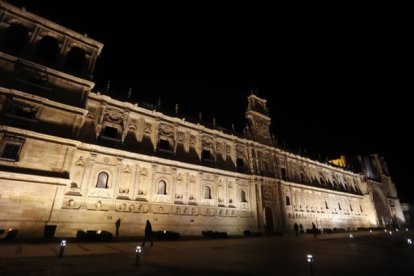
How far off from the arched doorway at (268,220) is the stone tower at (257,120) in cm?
1008

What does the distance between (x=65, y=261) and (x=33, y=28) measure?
19718 mm

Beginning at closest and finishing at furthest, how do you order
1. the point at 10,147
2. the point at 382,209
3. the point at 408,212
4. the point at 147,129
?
the point at 10,147 < the point at 147,129 < the point at 382,209 < the point at 408,212

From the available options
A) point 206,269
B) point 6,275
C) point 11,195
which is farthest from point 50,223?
point 206,269

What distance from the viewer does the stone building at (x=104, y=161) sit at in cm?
1566

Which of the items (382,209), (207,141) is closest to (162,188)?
(207,141)

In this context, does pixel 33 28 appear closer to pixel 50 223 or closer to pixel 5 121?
pixel 5 121

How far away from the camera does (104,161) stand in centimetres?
1988

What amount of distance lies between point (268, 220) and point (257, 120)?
14971mm

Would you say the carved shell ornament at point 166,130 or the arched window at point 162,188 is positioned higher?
the carved shell ornament at point 166,130

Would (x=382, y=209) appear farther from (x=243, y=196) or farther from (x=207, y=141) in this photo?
(x=207, y=141)

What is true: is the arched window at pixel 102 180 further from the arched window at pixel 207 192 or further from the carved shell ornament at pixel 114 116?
the arched window at pixel 207 192

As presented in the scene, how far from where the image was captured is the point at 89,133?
20078 millimetres

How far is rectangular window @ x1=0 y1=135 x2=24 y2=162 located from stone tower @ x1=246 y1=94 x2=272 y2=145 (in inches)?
1037

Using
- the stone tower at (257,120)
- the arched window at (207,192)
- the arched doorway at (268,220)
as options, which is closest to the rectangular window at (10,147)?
the arched window at (207,192)
